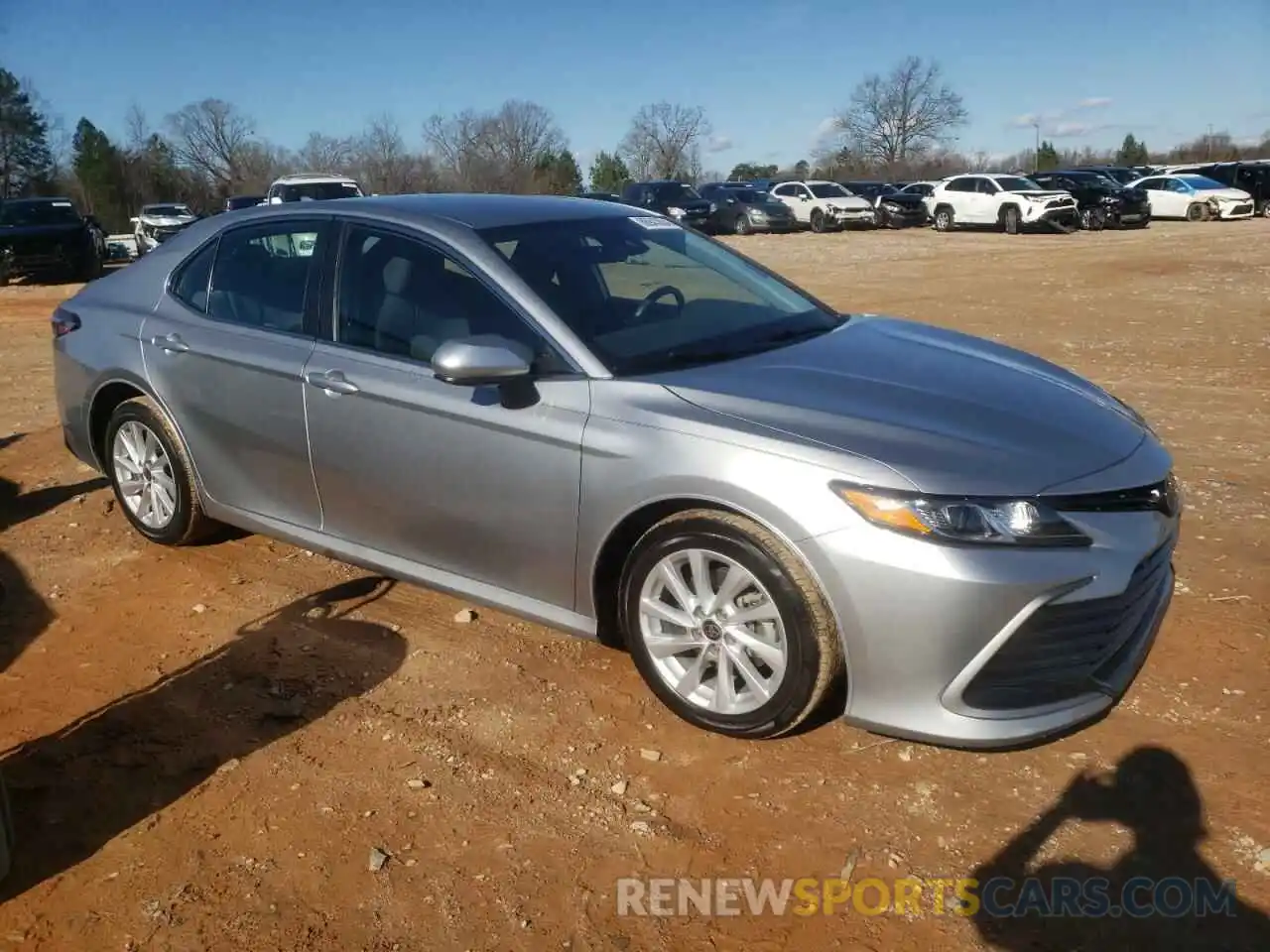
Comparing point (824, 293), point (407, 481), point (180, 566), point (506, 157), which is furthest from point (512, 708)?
point (506, 157)

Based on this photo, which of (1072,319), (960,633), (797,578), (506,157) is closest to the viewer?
(960,633)

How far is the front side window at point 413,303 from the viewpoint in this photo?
368cm

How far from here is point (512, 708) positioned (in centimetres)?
359

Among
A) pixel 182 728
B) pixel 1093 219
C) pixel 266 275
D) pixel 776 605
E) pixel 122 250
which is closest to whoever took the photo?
pixel 776 605

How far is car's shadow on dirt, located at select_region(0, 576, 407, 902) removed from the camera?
2.99m

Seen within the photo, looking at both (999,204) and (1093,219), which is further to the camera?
(1093,219)

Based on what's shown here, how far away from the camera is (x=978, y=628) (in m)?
2.83

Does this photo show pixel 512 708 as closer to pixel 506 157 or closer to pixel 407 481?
pixel 407 481

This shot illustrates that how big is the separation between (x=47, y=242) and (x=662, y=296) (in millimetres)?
19848

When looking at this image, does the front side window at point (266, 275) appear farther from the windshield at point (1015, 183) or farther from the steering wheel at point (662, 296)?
the windshield at point (1015, 183)

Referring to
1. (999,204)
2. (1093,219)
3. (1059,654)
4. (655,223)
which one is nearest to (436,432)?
(655,223)

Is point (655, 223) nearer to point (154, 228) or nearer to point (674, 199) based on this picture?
point (154, 228)

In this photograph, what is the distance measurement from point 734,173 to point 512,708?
88612 millimetres

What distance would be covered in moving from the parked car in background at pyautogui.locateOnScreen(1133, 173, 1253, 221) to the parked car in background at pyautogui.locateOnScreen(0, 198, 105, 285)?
28435mm
